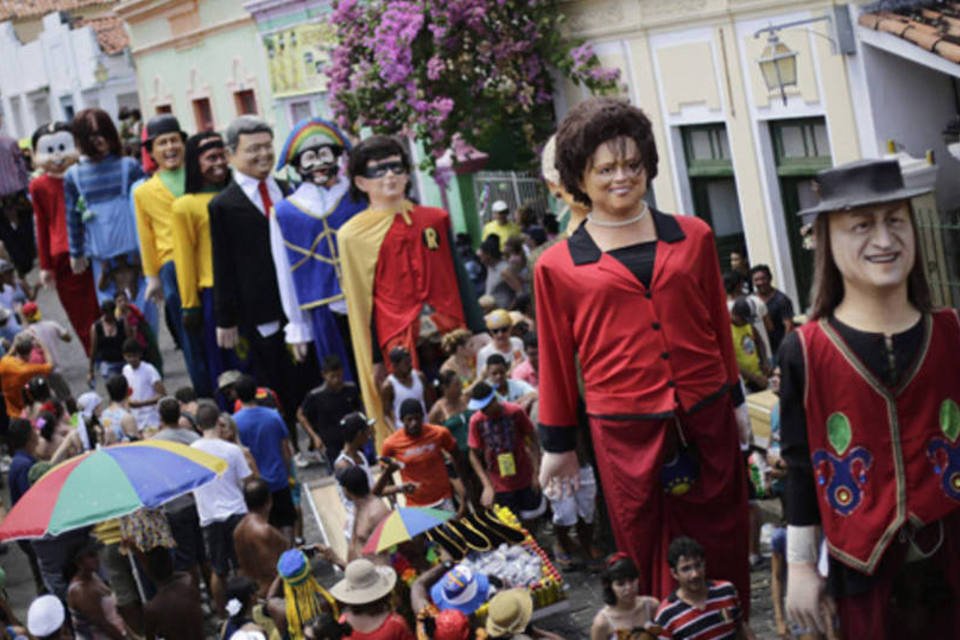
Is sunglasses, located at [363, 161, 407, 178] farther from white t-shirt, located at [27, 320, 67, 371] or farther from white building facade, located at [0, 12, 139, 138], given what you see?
white building facade, located at [0, 12, 139, 138]

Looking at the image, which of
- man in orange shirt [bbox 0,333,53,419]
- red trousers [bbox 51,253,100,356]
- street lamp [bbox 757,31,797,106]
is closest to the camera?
street lamp [bbox 757,31,797,106]

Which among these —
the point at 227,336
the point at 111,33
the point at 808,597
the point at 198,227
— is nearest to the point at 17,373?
the point at 198,227

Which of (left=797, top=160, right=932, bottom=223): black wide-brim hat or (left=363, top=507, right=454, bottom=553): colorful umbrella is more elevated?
(left=797, top=160, right=932, bottom=223): black wide-brim hat

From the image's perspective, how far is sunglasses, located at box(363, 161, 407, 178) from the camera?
38.9 feet

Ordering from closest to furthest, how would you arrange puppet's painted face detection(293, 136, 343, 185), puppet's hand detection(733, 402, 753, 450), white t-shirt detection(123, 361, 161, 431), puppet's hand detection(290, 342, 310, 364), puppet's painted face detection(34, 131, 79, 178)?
puppet's hand detection(733, 402, 753, 450) → puppet's painted face detection(293, 136, 343, 185) → puppet's hand detection(290, 342, 310, 364) → white t-shirt detection(123, 361, 161, 431) → puppet's painted face detection(34, 131, 79, 178)

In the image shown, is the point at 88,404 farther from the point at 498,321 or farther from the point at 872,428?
the point at 872,428

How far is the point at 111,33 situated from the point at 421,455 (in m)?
29.8

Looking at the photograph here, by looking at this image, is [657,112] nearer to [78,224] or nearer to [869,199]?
[78,224]

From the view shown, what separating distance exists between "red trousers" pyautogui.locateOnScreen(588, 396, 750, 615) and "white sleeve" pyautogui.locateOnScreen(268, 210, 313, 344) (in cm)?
579

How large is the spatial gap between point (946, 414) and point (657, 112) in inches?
498

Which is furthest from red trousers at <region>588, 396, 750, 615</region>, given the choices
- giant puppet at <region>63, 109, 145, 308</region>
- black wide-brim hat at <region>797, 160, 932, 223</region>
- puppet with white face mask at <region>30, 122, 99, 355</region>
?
puppet with white face mask at <region>30, 122, 99, 355</region>

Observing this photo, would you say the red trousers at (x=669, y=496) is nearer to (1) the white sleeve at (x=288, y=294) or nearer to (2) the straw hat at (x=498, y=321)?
(2) the straw hat at (x=498, y=321)

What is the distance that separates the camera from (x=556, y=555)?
1066cm

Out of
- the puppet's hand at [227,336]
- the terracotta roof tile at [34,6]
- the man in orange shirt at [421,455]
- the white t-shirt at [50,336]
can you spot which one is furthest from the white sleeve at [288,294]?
the terracotta roof tile at [34,6]
